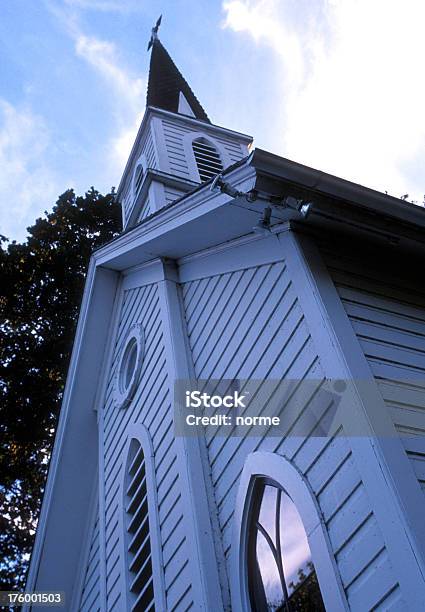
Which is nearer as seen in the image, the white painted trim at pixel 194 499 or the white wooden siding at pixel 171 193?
the white painted trim at pixel 194 499

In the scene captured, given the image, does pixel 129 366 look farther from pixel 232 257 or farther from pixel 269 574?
pixel 269 574

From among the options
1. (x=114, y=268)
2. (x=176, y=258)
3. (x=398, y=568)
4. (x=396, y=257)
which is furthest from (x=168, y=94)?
(x=398, y=568)

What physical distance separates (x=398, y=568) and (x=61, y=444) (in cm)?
587

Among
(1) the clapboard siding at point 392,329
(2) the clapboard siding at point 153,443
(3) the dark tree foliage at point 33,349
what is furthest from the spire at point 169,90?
(1) the clapboard siding at point 392,329

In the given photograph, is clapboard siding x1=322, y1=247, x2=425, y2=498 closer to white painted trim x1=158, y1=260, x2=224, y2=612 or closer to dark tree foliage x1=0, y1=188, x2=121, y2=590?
→ white painted trim x1=158, y1=260, x2=224, y2=612

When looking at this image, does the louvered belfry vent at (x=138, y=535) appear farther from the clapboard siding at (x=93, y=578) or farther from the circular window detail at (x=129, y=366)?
the clapboard siding at (x=93, y=578)

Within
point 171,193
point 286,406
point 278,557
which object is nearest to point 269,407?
point 286,406

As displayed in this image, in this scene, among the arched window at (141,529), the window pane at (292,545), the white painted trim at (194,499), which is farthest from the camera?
→ the arched window at (141,529)

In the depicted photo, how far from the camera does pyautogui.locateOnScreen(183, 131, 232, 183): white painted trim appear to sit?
10.2m

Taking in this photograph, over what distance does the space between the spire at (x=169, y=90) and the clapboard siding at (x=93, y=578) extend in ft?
36.7

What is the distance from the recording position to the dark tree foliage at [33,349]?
1348 cm

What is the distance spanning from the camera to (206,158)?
11102mm

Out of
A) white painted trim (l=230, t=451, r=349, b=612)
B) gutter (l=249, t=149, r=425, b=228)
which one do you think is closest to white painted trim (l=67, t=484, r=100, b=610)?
white painted trim (l=230, t=451, r=349, b=612)

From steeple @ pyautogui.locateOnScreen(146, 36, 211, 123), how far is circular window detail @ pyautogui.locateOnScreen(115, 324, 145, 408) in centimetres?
929
